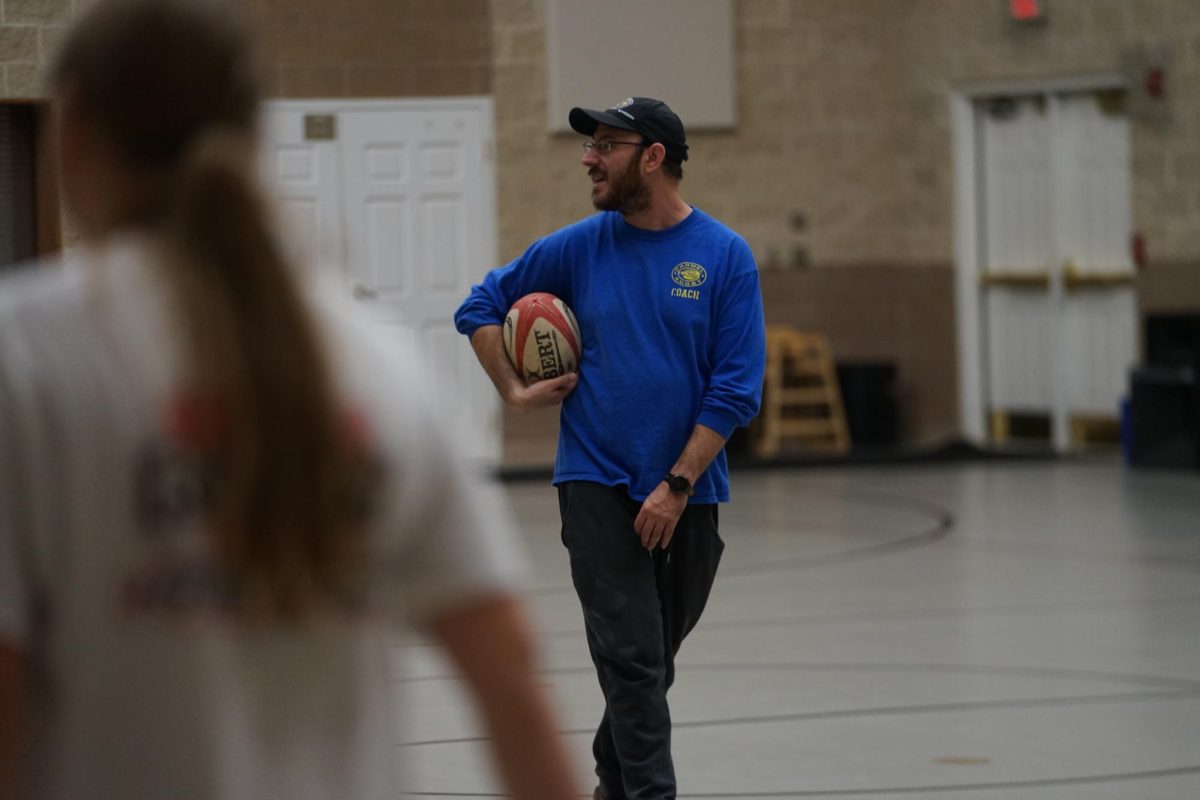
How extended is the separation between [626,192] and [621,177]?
41 mm

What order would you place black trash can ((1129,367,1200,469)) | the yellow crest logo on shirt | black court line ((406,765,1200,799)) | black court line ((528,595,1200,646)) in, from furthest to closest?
black trash can ((1129,367,1200,469)) < black court line ((528,595,1200,646)) < black court line ((406,765,1200,799)) < the yellow crest logo on shirt

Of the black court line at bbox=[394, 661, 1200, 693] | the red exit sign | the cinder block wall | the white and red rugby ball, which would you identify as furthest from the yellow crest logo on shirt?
the red exit sign

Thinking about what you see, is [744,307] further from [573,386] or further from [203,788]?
[203,788]

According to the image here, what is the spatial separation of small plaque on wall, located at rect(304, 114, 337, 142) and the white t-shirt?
14514 mm

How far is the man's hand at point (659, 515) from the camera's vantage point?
480 centimetres

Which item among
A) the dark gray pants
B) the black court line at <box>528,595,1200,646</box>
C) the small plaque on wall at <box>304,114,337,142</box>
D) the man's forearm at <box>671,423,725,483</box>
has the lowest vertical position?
the black court line at <box>528,595,1200,646</box>

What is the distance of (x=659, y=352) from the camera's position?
16.2ft

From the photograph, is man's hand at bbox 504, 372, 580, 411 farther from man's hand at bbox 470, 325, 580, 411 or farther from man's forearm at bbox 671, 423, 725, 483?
man's forearm at bbox 671, 423, 725, 483

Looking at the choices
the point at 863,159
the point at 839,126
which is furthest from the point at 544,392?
the point at 863,159

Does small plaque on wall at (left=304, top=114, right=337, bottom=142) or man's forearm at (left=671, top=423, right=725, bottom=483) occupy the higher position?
small plaque on wall at (left=304, top=114, right=337, bottom=142)

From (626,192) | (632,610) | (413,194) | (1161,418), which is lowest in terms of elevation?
(1161,418)

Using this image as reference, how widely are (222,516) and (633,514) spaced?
342 centimetres

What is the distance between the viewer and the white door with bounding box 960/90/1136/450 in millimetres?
16156

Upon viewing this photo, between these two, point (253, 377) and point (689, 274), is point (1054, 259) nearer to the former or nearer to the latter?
point (689, 274)
